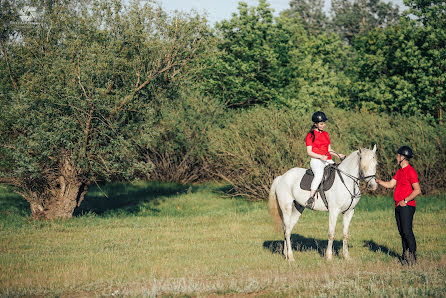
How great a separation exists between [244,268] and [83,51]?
32.5 feet

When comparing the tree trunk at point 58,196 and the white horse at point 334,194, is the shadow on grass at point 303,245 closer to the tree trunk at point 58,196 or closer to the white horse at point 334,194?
the white horse at point 334,194

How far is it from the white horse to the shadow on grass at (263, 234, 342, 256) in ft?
3.10

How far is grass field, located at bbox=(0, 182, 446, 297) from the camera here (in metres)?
8.23

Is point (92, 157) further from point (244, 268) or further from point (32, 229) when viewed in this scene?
point (244, 268)

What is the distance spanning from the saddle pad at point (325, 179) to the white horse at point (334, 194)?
0.30 ft

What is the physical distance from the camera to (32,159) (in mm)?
15352

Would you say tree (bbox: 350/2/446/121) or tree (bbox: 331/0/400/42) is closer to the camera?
tree (bbox: 350/2/446/121)

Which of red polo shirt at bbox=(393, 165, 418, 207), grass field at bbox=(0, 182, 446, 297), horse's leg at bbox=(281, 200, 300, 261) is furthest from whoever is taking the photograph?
horse's leg at bbox=(281, 200, 300, 261)

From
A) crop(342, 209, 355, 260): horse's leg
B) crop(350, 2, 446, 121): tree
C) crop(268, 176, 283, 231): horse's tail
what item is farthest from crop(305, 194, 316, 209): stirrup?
crop(350, 2, 446, 121): tree

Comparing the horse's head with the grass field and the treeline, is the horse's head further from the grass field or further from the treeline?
the treeline

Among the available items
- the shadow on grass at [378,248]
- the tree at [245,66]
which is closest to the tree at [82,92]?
the shadow on grass at [378,248]

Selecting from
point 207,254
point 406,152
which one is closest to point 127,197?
point 207,254

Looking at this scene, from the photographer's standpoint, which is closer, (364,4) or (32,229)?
(32,229)

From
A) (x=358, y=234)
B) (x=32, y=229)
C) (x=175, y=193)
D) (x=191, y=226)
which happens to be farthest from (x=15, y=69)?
(x=358, y=234)
